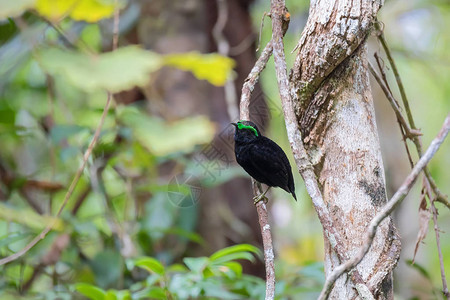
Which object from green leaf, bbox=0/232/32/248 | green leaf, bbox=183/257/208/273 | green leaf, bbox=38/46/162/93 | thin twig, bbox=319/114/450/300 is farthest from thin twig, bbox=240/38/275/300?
green leaf, bbox=0/232/32/248

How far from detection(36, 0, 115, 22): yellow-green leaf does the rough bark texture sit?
1181mm

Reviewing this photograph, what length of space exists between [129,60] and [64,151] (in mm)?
1139

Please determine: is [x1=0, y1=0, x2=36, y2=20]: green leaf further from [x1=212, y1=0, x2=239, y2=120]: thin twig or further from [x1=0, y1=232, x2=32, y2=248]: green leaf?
[x1=212, y1=0, x2=239, y2=120]: thin twig

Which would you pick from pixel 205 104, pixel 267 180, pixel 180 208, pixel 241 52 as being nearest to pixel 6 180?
pixel 180 208

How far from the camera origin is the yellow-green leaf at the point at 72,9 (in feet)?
7.82

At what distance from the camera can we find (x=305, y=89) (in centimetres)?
A: 167

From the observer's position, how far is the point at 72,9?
2.53 m

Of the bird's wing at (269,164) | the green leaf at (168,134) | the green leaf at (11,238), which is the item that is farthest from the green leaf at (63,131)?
the bird's wing at (269,164)

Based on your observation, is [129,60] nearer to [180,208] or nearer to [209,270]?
[209,270]

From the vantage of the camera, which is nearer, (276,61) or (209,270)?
(276,61)

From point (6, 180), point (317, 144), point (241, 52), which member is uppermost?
point (241, 52)

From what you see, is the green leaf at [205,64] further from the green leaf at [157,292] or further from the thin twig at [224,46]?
the green leaf at [157,292]

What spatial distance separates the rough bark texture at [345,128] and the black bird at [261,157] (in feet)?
0.30

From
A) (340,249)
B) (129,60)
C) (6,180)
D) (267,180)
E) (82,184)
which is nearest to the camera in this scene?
(340,249)
